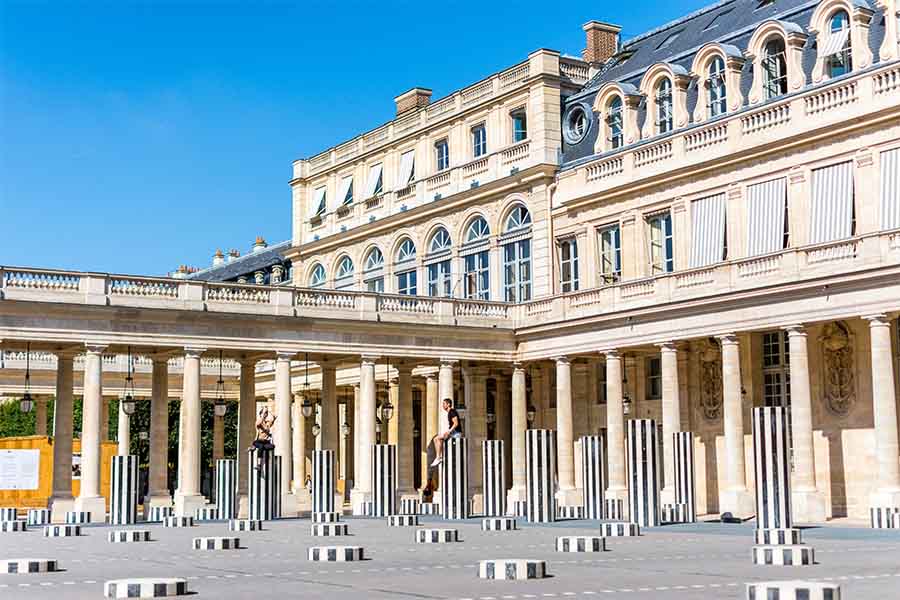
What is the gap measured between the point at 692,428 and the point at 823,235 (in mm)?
8162

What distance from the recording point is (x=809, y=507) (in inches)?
1368

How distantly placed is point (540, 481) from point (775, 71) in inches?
609

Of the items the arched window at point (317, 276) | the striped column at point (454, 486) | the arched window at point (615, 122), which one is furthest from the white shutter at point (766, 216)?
the arched window at point (317, 276)

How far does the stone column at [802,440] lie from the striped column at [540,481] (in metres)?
6.47

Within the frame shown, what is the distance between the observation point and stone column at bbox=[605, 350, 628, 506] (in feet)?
137

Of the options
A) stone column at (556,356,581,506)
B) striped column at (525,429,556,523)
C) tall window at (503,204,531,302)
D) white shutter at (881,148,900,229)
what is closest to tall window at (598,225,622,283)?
stone column at (556,356,581,506)

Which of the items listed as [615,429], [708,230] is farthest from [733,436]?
[708,230]

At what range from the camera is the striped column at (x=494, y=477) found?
1395 inches

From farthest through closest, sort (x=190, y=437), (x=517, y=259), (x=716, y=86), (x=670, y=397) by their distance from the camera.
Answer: (x=517, y=259) < (x=716, y=86) < (x=190, y=437) < (x=670, y=397)

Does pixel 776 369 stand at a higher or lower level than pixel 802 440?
higher

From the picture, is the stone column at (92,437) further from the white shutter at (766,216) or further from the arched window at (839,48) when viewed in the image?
the arched window at (839,48)

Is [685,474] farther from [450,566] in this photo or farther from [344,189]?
[344,189]

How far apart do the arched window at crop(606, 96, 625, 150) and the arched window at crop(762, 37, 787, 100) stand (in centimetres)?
717

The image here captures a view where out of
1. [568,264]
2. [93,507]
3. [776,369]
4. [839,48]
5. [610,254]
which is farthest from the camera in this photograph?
[568,264]
